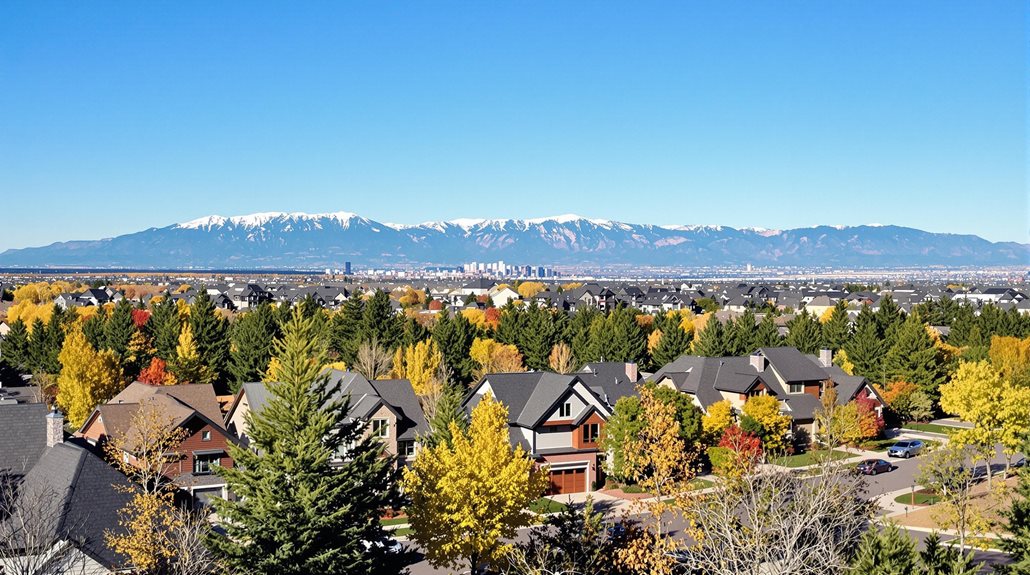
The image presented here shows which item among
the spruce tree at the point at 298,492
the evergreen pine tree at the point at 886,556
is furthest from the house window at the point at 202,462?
the evergreen pine tree at the point at 886,556

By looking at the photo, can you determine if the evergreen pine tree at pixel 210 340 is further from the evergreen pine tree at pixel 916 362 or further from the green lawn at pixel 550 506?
the evergreen pine tree at pixel 916 362

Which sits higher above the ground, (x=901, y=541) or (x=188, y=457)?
(x=901, y=541)

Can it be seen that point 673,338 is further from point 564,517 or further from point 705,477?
point 564,517

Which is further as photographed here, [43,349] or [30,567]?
[43,349]

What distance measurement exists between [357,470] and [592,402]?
87.7 ft

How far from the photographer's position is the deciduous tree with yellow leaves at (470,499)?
32.1 m

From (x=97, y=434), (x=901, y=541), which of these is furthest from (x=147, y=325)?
(x=901, y=541)

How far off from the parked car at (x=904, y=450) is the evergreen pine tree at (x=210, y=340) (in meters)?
55.6

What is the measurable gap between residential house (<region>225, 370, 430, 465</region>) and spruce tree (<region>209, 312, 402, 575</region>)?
22595mm

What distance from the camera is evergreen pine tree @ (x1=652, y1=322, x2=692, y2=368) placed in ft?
292

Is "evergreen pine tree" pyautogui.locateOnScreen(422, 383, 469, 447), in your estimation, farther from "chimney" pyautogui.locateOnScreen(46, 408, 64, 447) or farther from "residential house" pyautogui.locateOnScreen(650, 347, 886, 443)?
"residential house" pyautogui.locateOnScreen(650, 347, 886, 443)

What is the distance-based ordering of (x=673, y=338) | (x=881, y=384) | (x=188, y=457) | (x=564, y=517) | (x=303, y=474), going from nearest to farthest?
(x=303, y=474) < (x=564, y=517) < (x=188, y=457) < (x=881, y=384) < (x=673, y=338)

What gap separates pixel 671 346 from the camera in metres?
89.2

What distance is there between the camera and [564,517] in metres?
27.9
